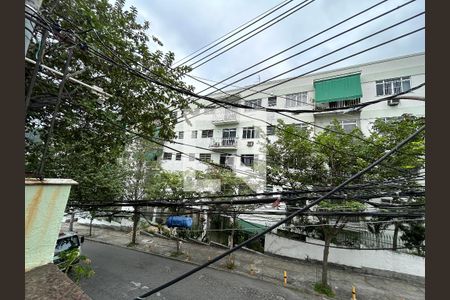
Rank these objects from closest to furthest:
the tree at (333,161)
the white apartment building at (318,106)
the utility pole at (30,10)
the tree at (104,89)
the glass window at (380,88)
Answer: the utility pole at (30,10)
the tree at (104,89)
the tree at (333,161)
the white apartment building at (318,106)
the glass window at (380,88)

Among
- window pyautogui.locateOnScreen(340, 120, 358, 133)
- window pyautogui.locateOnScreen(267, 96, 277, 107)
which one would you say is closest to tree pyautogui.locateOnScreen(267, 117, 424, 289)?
window pyautogui.locateOnScreen(340, 120, 358, 133)

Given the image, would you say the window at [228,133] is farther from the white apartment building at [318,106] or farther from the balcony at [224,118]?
the balcony at [224,118]

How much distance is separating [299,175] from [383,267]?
19.0 ft

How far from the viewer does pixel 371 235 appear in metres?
10.9

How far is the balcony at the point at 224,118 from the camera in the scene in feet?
58.5

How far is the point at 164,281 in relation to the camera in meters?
8.78

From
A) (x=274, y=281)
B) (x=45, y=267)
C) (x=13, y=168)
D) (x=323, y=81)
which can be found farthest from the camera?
(x=323, y=81)

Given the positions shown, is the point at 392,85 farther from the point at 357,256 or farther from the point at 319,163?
the point at 357,256

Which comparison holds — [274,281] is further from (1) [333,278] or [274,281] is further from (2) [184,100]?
(2) [184,100]

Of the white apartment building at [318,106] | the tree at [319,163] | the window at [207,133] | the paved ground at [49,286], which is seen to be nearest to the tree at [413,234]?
the tree at [319,163]

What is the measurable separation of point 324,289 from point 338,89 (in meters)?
11.3

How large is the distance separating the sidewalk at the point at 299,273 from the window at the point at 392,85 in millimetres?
10080

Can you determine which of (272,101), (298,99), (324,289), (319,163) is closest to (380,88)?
(298,99)
